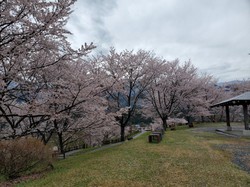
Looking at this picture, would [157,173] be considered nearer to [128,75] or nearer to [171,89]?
[128,75]

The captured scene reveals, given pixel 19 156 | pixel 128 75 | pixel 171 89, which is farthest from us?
pixel 171 89

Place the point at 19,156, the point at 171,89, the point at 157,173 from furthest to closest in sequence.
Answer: the point at 171,89 < the point at 19,156 < the point at 157,173

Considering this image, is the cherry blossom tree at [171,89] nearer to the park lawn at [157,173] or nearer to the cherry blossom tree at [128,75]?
the cherry blossom tree at [128,75]

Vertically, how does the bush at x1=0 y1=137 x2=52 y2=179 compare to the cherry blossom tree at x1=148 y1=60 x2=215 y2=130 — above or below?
below

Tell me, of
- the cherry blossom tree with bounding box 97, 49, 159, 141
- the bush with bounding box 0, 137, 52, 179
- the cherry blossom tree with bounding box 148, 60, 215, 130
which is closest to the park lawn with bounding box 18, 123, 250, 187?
the bush with bounding box 0, 137, 52, 179

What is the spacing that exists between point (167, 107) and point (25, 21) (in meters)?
18.9

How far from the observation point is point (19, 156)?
20.5 feet

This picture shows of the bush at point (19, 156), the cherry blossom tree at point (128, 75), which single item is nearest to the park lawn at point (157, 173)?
the bush at point (19, 156)

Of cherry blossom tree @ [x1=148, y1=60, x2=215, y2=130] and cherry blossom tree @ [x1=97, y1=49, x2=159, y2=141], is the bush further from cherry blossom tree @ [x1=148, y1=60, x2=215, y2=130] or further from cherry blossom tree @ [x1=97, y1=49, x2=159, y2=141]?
cherry blossom tree @ [x1=148, y1=60, x2=215, y2=130]

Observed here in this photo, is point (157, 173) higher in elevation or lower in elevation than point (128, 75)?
lower

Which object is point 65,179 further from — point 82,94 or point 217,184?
point 217,184

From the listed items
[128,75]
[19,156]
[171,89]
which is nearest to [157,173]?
[19,156]

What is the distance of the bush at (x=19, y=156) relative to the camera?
6.11 meters

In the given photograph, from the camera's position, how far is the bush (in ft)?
20.0
